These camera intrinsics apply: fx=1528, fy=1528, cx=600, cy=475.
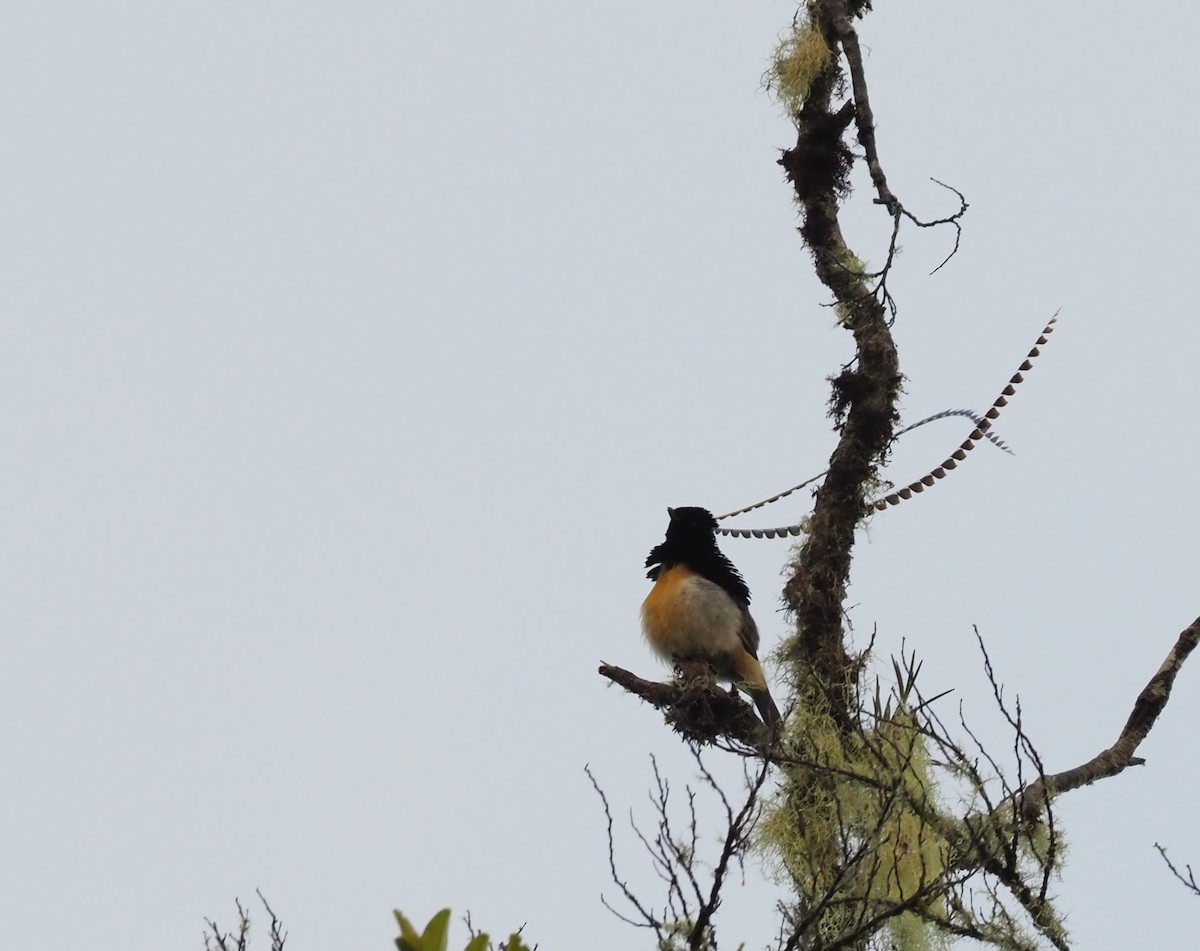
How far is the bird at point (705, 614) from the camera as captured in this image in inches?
263

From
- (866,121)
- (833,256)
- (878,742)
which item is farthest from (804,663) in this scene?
(866,121)

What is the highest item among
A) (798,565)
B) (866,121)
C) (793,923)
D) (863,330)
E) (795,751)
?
(866,121)

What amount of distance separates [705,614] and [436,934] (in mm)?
4057

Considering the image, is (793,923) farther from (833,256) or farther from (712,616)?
(833,256)

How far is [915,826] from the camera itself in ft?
17.4

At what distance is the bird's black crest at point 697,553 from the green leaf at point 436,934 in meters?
4.26

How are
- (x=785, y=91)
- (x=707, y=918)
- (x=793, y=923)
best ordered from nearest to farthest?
(x=707, y=918) → (x=793, y=923) → (x=785, y=91)

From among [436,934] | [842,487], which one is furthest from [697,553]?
[436,934]

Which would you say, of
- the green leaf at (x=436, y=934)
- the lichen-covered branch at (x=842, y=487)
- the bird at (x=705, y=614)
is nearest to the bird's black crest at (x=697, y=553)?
the bird at (x=705, y=614)

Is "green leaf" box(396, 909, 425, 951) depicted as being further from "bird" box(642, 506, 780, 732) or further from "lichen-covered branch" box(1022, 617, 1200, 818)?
"bird" box(642, 506, 780, 732)

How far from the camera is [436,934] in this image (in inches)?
106

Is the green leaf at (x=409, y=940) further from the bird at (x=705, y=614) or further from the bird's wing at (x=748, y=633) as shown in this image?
the bird's wing at (x=748, y=633)

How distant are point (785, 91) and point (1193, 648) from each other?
2808 mm

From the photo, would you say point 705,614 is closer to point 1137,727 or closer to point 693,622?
point 693,622
